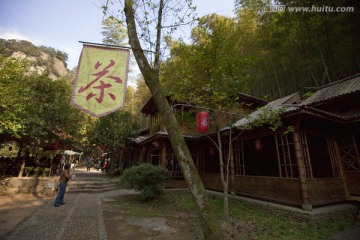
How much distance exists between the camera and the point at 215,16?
15.7 m

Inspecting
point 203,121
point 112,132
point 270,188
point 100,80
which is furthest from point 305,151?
point 112,132

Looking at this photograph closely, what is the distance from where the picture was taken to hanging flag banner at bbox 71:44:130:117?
389cm

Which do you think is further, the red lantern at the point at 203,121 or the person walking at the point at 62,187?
the red lantern at the point at 203,121

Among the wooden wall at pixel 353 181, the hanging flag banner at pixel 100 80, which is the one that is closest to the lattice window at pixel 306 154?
the wooden wall at pixel 353 181

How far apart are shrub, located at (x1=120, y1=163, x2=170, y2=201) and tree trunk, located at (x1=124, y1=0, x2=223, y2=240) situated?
6.19 m

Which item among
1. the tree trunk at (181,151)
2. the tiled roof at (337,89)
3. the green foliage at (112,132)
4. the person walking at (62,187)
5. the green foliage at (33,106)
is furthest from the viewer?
the green foliage at (112,132)

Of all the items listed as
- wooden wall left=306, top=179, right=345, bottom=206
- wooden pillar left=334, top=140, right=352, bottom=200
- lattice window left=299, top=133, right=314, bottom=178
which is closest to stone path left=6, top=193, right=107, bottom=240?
wooden wall left=306, top=179, right=345, bottom=206

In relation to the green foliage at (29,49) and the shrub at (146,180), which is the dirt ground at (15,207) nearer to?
the shrub at (146,180)

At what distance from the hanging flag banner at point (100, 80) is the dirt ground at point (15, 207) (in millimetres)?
4200

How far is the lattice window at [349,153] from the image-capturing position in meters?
8.03

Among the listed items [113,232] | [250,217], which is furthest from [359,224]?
[113,232]

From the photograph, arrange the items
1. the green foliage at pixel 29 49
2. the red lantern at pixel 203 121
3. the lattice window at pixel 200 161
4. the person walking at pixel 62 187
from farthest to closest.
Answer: the green foliage at pixel 29 49 < the lattice window at pixel 200 161 < the red lantern at pixel 203 121 < the person walking at pixel 62 187

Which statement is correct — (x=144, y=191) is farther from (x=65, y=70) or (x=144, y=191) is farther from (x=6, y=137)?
(x=65, y=70)

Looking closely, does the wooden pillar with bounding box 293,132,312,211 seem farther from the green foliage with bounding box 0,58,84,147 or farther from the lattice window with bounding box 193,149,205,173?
the green foliage with bounding box 0,58,84,147
